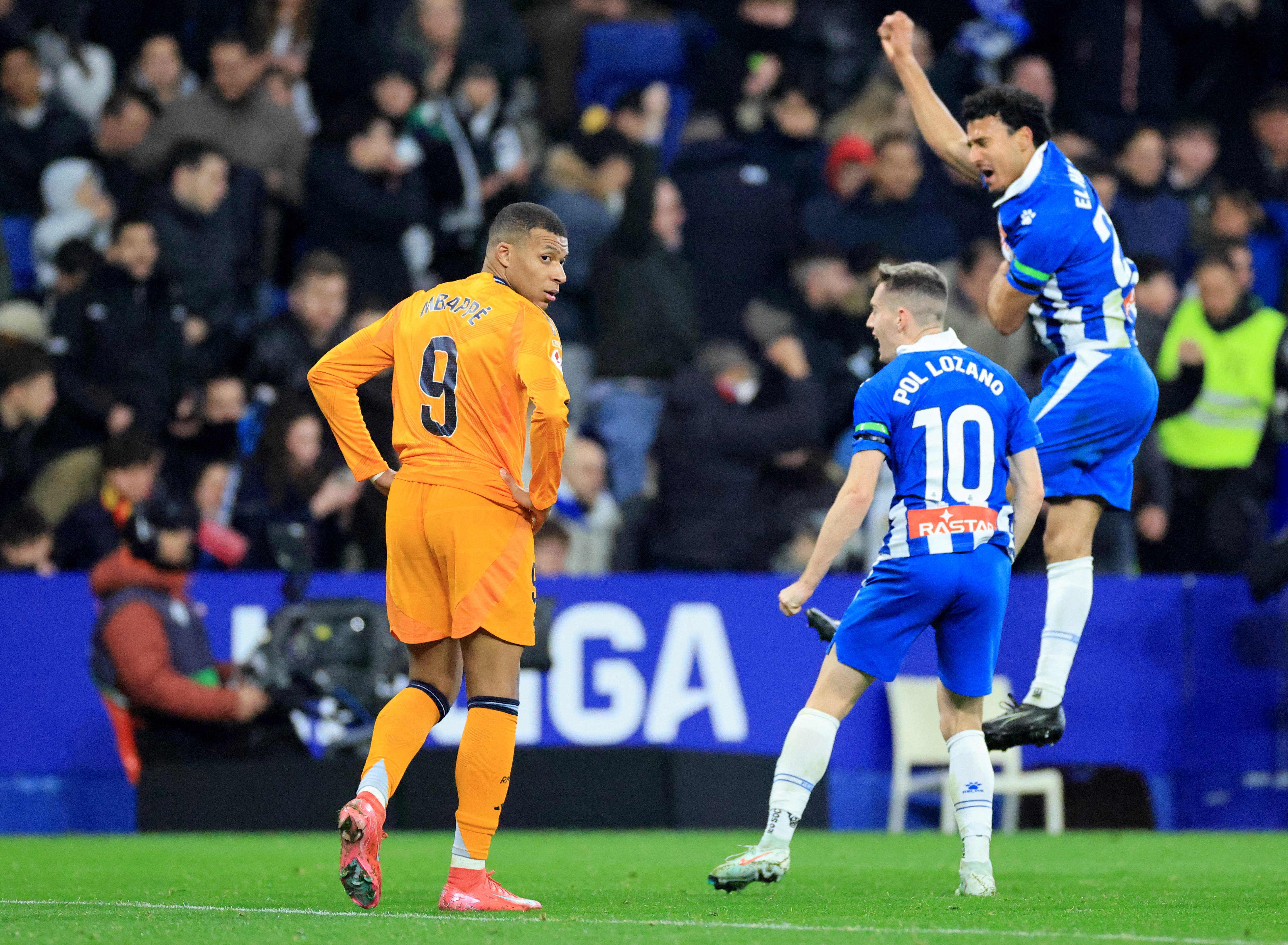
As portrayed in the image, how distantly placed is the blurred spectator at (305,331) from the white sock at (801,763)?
6889mm

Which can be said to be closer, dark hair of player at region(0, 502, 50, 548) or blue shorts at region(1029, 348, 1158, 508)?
blue shorts at region(1029, 348, 1158, 508)

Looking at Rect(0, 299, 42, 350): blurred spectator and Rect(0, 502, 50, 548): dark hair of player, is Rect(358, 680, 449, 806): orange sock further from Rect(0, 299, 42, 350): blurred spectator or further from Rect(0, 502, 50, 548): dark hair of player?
Rect(0, 299, 42, 350): blurred spectator

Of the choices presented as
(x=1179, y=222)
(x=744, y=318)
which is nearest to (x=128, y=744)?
(x=744, y=318)

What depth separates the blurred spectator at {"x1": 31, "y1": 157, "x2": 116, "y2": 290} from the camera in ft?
46.0

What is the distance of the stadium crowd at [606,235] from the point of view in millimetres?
12812

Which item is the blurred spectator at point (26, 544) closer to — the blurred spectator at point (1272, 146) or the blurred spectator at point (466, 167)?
the blurred spectator at point (466, 167)

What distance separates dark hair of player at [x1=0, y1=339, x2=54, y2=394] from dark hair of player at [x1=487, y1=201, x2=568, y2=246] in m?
6.72

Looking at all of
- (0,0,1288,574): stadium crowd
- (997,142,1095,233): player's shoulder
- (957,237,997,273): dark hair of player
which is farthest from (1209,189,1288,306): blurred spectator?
(997,142,1095,233): player's shoulder

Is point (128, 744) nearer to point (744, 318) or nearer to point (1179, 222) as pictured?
point (744, 318)

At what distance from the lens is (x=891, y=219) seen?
14555mm

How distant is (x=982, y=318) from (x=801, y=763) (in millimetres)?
7211

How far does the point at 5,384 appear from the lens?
41.8 ft

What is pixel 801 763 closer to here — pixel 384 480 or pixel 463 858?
pixel 463 858

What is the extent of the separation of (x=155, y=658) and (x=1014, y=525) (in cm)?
620
